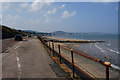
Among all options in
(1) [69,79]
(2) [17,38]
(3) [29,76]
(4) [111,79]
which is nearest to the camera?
(1) [69,79]

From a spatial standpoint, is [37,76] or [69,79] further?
[37,76]

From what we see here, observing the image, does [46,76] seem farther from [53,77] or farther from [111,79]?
[111,79]

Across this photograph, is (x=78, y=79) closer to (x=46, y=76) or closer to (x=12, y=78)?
(x=46, y=76)

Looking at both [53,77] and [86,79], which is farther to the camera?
[86,79]

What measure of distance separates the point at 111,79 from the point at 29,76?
5100 millimetres

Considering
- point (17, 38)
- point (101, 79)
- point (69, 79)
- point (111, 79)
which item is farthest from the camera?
point (17, 38)

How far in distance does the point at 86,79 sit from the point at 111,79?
8.72 feet

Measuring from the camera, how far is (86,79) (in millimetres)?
5852

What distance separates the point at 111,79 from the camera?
→ 299 inches

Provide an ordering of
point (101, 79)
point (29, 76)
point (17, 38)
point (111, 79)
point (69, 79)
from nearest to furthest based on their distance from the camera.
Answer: point (69, 79), point (29, 76), point (101, 79), point (111, 79), point (17, 38)

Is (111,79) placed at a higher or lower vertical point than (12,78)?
lower

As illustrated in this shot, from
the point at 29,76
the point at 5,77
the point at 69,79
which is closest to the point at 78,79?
the point at 69,79

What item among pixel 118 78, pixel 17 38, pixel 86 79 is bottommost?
pixel 118 78

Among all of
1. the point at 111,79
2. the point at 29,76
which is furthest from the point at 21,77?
the point at 111,79
